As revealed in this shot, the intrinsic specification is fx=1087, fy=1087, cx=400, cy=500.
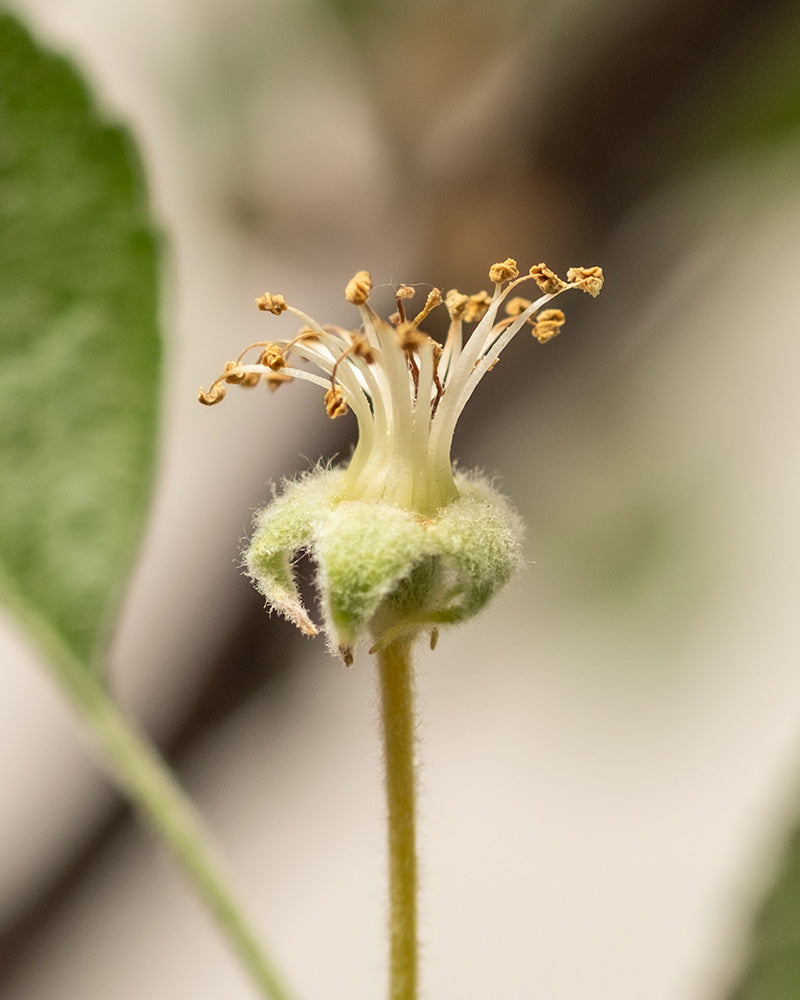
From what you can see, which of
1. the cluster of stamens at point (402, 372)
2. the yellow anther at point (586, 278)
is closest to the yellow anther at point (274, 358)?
the cluster of stamens at point (402, 372)

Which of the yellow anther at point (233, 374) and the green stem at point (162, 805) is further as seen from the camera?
the yellow anther at point (233, 374)

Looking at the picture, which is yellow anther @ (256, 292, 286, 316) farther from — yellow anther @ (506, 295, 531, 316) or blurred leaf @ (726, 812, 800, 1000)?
blurred leaf @ (726, 812, 800, 1000)

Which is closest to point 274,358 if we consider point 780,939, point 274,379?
point 274,379

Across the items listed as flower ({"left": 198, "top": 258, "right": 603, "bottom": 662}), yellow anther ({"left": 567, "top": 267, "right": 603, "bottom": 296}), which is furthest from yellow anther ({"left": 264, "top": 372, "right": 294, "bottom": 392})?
yellow anther ({"left": 567, "top": 267, "right": 603, "bottom": 296})

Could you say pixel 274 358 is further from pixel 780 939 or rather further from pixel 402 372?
pixel 780 939

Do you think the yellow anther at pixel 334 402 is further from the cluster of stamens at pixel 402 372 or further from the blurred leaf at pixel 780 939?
the blurred leaf at pixel 780 939

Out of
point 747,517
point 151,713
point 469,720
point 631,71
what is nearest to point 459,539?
point 631,71
